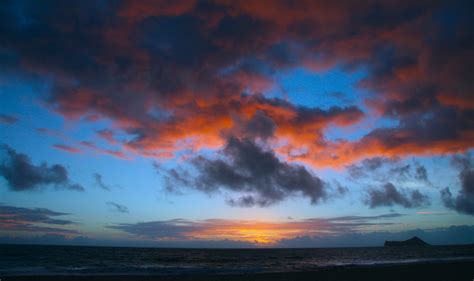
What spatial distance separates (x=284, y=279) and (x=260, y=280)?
82.1 inches

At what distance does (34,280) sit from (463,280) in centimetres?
3397

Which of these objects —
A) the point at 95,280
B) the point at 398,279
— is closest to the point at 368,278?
the point at 398,279

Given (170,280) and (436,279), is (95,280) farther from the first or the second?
(436,279)

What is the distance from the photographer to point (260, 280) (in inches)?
1041

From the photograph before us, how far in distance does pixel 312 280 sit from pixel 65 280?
20.7 metres

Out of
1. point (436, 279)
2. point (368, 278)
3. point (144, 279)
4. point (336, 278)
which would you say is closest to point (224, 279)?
point (144, 279)

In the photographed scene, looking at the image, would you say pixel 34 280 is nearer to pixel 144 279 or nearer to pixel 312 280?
pixel 144 279

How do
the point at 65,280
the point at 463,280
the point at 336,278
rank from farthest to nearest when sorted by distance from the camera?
the point at 336,278, the point at 65,280, the point at 463,280

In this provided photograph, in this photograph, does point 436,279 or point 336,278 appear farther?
point 336,278

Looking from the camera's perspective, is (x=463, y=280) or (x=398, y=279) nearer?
(x=463, y=280)

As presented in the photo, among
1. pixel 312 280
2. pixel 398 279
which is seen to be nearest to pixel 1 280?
pixel 312 280

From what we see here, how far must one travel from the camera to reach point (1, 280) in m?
24.9

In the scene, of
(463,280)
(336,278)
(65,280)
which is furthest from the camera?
(336,278)

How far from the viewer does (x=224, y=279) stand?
27.2 metres
